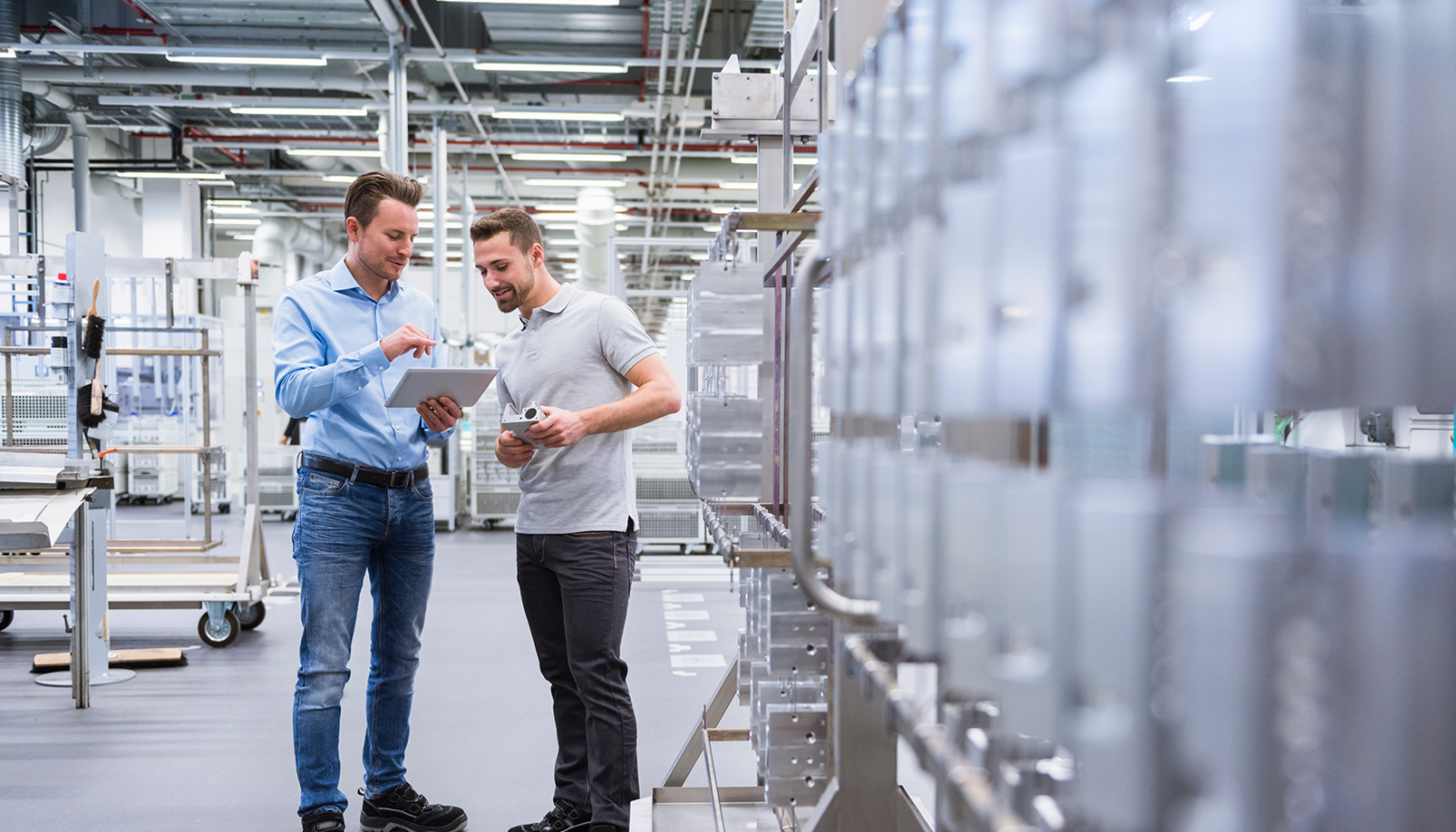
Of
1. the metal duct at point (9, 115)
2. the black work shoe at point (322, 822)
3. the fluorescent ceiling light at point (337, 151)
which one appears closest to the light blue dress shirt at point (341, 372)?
the black work shoe at point (322, 822)

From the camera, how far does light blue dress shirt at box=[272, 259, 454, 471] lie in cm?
246

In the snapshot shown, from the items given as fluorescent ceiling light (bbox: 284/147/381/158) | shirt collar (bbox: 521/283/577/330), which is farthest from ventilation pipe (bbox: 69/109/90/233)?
shirt collar (bbox: 521/283/577/330)

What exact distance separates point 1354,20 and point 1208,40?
64 millimetres

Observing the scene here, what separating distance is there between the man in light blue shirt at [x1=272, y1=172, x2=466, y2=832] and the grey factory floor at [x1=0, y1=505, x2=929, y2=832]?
0.34 metres

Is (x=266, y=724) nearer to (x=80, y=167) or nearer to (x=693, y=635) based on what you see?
(x=693, y=635)

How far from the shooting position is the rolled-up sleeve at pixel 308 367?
2.45 m

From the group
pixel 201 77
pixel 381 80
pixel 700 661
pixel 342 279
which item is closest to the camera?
pixel 342 279

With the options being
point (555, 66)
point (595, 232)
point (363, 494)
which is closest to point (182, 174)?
point (595, 232)

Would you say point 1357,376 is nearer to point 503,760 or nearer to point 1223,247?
point 1223,247

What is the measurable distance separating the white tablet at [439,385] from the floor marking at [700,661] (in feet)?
8.06

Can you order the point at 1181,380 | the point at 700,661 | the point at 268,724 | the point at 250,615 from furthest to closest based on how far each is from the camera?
1. the point at 250,615
2. the point at 700,661
3. the point at 268,724
4. the point at 1181,380

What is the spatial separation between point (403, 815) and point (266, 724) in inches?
51.4

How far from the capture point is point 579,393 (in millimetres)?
2445

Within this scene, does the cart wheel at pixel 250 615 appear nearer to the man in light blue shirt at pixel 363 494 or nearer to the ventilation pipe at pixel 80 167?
the man in light blue shirt at pixel 363 494
